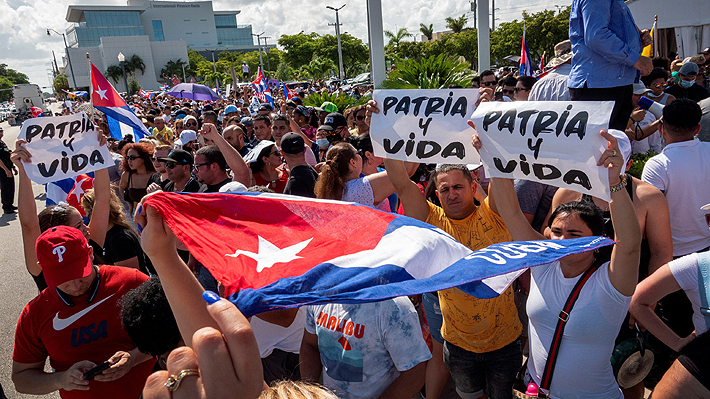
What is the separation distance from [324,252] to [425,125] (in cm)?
156

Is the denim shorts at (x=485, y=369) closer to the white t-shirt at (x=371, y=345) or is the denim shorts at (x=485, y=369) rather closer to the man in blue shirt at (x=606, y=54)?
the white t-shirt at (x=371, y=345)

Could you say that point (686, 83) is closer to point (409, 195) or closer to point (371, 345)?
point (409, 195)

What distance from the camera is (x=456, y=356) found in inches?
117

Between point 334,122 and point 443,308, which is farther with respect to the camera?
point 334,122

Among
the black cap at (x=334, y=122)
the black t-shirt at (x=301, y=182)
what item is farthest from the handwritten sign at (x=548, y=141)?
the black cap at (x=334, y=122)

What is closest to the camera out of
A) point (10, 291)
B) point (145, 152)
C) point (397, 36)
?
point (145, 152)

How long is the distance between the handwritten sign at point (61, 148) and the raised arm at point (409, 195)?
103 inches

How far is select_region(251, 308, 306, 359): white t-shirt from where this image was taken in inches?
Answer: 109

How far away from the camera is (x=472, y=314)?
2818 mm

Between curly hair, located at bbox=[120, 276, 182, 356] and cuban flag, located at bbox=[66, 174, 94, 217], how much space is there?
395cm

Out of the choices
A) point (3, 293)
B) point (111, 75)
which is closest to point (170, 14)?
point (111, 75)

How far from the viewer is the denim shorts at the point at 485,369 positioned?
289 cm

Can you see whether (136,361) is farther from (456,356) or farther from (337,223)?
(456,356)

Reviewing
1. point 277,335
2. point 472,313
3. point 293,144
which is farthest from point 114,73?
point 472,313
